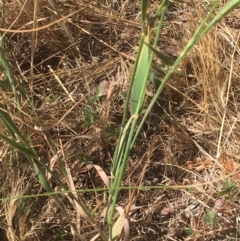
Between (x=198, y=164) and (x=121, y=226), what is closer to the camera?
(x=121, y=226)

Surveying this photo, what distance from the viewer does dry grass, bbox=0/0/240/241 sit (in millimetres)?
1343

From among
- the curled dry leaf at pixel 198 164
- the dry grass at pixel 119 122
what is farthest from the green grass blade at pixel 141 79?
the curled dry leaf at pixel 198 164

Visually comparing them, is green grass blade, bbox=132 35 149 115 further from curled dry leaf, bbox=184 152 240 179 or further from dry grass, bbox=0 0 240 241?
curled dry leaf, bbox=184 152 240 179

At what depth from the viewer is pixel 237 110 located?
4.85 ft

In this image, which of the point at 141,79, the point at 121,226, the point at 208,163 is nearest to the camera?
the point at 141,79

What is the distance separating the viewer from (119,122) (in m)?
1.48

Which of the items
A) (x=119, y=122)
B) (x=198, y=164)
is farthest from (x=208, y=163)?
(x=119, y=122)

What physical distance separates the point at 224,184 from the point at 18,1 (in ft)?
2.84

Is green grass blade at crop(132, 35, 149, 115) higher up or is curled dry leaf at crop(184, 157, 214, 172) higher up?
green grass blade at crop(132, 35, 149, 115)

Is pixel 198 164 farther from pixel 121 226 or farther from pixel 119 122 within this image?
pixel 121 226

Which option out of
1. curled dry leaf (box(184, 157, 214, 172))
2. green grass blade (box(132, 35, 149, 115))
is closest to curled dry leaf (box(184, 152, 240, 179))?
curled dry leaf (box(184, 157, 214, 172))

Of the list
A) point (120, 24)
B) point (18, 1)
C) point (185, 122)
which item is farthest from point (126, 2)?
point (185, 122)

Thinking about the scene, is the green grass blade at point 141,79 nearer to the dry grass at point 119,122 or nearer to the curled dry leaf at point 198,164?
the dry grass at point 119,122

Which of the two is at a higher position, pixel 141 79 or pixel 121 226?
pixel 141 79
